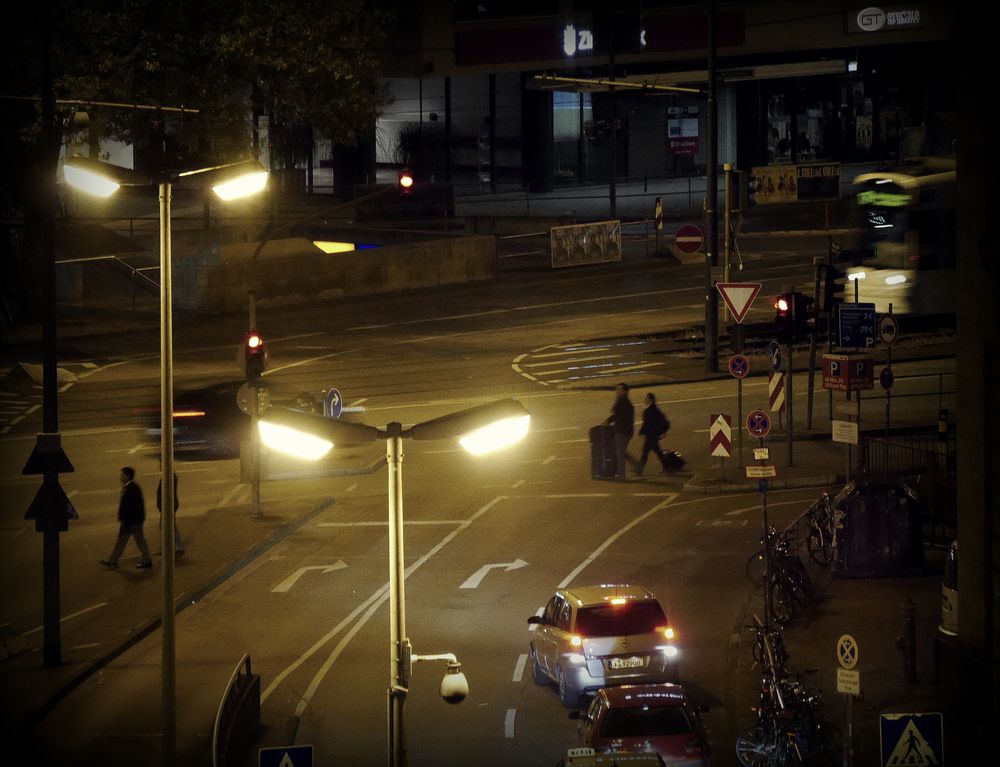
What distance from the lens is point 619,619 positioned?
18.7 m

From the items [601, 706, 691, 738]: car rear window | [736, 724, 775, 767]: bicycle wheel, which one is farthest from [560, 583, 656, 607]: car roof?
[601, 706, 691, 738]: car rear window

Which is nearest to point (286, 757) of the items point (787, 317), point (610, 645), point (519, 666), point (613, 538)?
point (610, 645)

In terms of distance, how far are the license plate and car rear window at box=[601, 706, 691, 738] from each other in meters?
2.64

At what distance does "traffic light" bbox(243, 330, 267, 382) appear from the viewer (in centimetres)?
2931

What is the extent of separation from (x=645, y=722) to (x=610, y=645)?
279 cm

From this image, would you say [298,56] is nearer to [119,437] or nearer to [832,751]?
[119,437]

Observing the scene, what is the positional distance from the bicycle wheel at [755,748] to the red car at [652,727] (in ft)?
2.96

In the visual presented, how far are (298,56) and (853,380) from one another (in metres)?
28.5

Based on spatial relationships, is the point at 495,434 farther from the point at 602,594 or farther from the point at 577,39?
the point at 577,39

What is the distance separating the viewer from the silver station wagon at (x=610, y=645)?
18.5 m

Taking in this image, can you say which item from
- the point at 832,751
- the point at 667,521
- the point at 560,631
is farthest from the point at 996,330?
the point at 667,521

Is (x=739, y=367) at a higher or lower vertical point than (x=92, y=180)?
lower

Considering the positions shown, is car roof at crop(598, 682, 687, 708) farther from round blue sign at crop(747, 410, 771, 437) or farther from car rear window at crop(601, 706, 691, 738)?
round blue sign at crop(747, 410, 771, 437)

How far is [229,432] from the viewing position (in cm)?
3641
